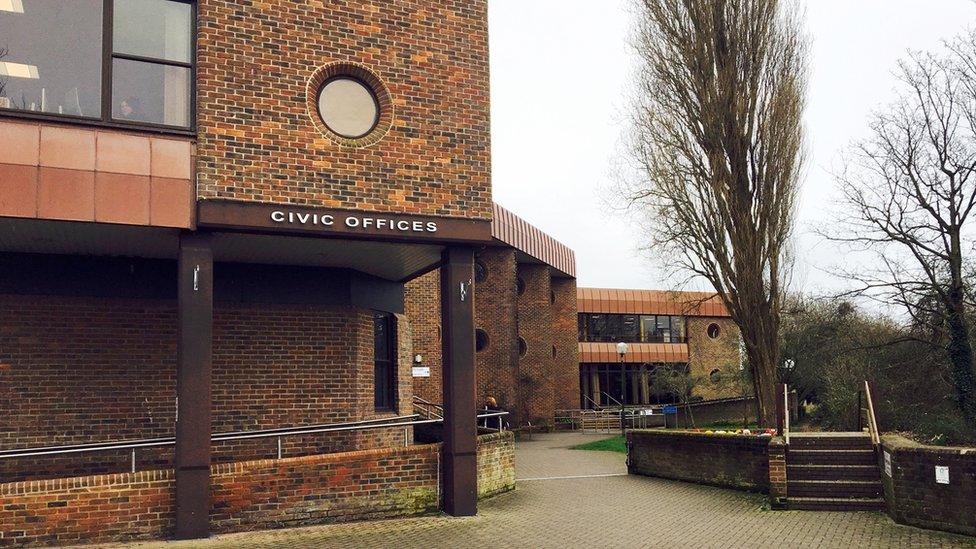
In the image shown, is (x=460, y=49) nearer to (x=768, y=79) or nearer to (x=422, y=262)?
(x=422, y=262)

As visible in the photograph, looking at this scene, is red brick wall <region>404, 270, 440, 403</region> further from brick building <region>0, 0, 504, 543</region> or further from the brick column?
the brick column

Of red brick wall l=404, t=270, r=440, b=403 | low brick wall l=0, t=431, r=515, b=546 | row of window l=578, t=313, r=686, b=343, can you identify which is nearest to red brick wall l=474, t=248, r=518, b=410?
red brick wall l=404, t=270, r=440, b=403

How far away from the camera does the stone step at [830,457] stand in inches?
492

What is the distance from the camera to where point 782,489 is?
39.1ft

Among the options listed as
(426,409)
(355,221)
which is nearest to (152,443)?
(355,221)

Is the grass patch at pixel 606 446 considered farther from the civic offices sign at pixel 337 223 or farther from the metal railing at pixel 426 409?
the civic offices sign at pixel 337 223

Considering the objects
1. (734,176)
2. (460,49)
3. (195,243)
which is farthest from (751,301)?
(195,243)

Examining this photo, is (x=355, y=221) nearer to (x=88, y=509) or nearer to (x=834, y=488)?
(x=88, y=509)

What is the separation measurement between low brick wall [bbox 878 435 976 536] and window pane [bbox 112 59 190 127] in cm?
971

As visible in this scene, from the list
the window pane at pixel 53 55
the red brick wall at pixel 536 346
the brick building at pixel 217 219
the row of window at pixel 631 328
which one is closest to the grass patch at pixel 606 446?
the red brick wall at pixel 536 346

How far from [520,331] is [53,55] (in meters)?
22.9

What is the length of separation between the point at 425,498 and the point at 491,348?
17.7 meters

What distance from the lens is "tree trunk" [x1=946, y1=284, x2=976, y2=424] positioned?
1604 cm

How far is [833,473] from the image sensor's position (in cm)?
1238
